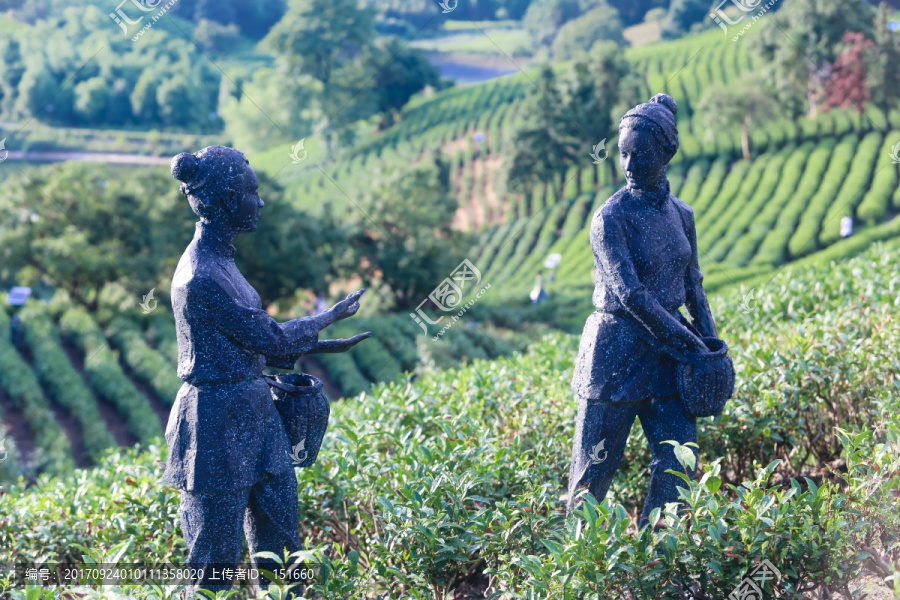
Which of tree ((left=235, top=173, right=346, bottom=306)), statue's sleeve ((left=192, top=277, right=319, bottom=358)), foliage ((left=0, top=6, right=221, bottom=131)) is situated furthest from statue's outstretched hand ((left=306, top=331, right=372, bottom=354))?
foliage ((left=0, top=6, right=221, bottom=131))

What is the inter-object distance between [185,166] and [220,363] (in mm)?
834

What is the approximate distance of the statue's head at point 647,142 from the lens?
3822 mm

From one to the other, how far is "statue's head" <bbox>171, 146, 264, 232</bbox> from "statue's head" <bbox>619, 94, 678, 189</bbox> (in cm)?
166

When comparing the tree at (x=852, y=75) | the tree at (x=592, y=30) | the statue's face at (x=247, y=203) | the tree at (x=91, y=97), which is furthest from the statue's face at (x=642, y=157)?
the tree at (x=91, y=97)

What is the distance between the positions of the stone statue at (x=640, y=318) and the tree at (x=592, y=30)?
34850 millimetres

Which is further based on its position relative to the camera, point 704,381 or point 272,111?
point 272,111

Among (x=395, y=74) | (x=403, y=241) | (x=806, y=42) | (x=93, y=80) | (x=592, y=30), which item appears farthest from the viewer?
(x=93, y=80)

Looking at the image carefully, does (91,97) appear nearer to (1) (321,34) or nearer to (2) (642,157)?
(1) (321,34)

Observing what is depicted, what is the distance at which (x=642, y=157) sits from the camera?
3.85 m

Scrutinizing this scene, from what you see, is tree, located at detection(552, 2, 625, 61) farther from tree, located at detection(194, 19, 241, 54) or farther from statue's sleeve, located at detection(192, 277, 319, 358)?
statue's sleeve, located at detection(192, 277, 319, 358)

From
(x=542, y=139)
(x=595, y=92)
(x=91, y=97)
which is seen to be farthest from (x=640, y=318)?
(x=91, y=97)

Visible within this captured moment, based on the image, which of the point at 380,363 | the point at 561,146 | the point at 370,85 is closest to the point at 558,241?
the point at 561,146

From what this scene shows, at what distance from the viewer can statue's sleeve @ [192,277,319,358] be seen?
3.56 m

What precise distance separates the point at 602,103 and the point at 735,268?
28.7ft
